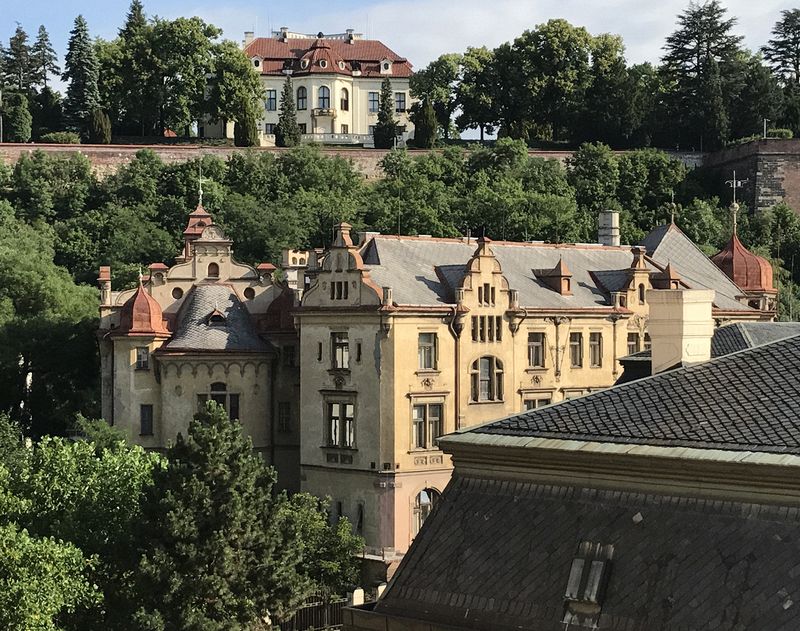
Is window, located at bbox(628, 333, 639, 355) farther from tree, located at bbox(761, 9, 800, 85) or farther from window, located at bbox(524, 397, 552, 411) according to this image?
tree, located at bbox(761, 9, 800, 85)

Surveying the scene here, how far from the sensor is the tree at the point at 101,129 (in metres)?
96.8

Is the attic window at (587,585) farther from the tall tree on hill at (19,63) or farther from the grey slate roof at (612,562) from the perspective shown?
the tall tree on hill at (19,63)

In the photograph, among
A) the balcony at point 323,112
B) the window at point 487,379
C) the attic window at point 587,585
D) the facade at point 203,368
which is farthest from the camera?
the balcony at point 323,112

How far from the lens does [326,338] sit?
47.5 m

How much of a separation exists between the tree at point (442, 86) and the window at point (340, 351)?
6355cm

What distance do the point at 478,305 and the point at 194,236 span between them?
14531 millimetres

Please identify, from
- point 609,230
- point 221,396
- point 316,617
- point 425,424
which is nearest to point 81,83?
point 609,230

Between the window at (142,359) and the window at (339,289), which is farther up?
the window at (339,289)

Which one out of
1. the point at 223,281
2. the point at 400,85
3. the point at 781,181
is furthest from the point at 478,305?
the point at 400,85

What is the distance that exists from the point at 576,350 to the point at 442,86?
61.9 metres

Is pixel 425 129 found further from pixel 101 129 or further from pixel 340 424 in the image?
pixel 340 424

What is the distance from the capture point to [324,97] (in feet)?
370

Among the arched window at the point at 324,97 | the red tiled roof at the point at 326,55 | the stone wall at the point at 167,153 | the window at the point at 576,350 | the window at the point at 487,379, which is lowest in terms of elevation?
the window at the point at 487,379

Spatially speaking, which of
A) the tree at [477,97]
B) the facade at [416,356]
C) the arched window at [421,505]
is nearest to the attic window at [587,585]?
the facade at [416,356]
